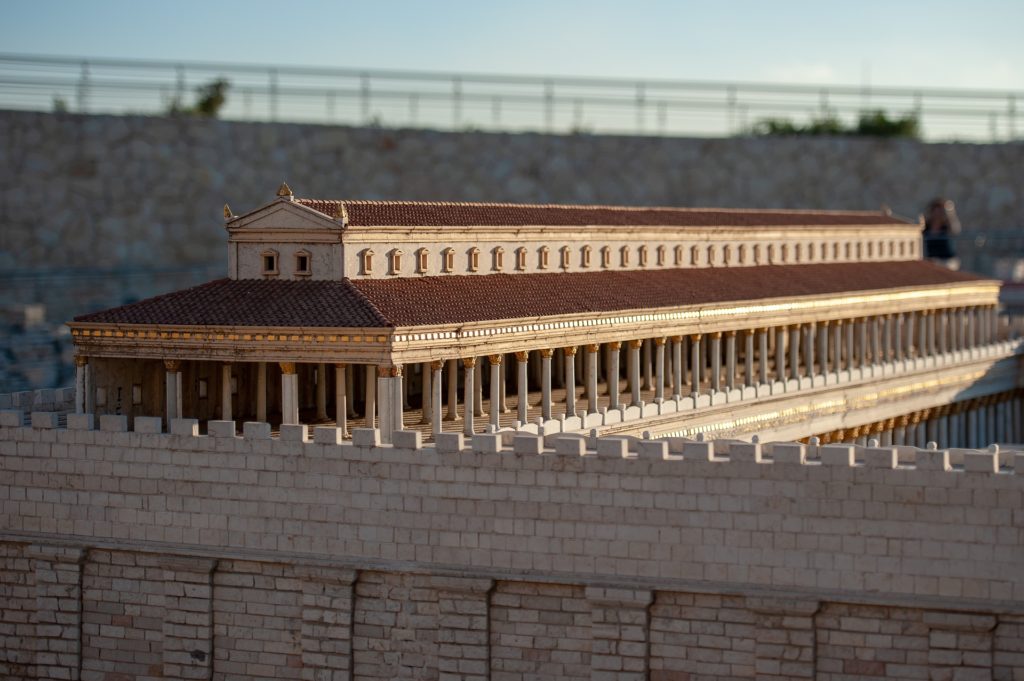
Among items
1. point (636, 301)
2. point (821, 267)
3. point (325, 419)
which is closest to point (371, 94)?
point (821, 267)

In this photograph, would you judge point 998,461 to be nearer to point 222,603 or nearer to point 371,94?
point 222,603

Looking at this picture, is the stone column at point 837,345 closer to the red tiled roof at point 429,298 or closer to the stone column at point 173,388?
the red tiled roof at point 429,298

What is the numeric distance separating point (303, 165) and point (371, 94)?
17.3 feet

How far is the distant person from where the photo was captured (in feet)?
286

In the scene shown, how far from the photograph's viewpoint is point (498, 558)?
3472 centimetres

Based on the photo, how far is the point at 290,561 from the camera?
35688 mm

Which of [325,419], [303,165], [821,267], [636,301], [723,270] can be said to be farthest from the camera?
[303,165]

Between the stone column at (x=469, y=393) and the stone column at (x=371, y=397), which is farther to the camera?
the stone column at (x=469, y=393)

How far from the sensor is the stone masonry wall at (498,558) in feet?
106

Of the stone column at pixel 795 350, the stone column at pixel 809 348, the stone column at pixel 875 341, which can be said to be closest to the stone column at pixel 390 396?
the stone column at pixel 795 350

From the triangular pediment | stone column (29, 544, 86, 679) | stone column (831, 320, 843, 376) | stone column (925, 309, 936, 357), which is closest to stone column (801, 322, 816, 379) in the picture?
stone column (831, 320, 843, 376)

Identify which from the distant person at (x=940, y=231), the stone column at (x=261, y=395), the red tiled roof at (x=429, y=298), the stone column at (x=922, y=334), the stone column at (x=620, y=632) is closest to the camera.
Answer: the stone column at (x=620, y=632)

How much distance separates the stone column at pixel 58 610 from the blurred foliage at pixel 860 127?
299 feet

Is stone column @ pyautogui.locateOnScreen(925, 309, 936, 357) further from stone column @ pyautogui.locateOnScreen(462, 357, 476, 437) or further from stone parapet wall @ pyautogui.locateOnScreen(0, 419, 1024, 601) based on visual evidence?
stone parapet wall @ pyautogui.locateOnScreen(0, 419, 1024, 601)
